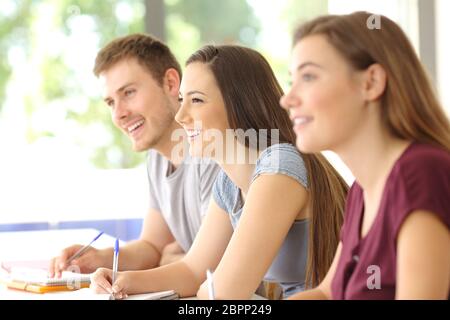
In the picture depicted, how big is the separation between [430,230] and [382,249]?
0.11m

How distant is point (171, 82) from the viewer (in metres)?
2.60

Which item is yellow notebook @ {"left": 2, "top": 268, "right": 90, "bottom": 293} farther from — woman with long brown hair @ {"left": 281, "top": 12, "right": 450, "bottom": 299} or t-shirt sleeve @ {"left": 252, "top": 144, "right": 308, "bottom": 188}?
woman with long brown hair @ {"left": 281, "top": 12, "right": 450, "bottom": 299}

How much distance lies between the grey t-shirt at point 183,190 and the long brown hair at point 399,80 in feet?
3.68

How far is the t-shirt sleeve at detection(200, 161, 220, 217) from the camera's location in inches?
92.0

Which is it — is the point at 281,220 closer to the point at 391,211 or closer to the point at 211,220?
the point at 211,220

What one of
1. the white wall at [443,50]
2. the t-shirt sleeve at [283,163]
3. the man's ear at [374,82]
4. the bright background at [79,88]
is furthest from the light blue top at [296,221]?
the bright background at [79,88]

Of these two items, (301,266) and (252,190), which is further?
(301,266)

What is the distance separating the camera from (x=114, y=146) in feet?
15.5

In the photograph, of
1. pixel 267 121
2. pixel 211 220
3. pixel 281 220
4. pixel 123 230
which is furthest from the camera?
pixel 123 230

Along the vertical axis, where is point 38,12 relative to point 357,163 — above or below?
above

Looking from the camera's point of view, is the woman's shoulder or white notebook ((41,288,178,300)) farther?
white notebook ((41,288,178,300))

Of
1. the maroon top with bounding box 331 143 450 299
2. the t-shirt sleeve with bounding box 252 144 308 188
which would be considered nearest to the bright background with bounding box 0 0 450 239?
the t-shirt sleeve with bounding box 252 144 308 188

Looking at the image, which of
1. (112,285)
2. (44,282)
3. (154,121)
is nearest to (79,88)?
(154,121)

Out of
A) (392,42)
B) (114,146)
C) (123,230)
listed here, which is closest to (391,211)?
(392,42)
